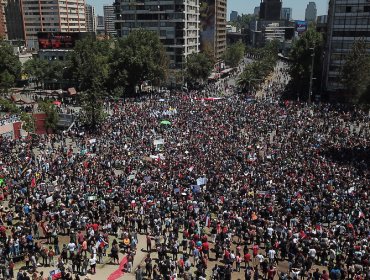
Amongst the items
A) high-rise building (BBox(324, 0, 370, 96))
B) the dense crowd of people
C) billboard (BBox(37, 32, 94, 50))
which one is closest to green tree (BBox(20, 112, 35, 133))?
the dense crowd of people

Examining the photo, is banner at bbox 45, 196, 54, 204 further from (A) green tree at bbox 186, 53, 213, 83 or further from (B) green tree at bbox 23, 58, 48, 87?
(B) green tree at bbox 23, 58, 48, 87

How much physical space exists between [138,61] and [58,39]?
2696cm

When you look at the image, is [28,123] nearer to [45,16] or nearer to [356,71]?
[356,71]

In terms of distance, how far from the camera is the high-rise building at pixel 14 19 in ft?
498

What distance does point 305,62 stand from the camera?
68.6 meters

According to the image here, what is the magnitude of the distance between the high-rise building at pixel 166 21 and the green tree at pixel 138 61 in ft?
42.6

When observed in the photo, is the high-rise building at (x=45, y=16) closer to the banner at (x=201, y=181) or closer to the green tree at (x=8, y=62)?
the green tree at (x=8, y=62)

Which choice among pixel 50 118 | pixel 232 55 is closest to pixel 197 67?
pixel 50 118

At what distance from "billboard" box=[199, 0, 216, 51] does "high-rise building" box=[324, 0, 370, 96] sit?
46.9m

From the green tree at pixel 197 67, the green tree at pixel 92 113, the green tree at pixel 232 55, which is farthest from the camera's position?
the green tree at pixel 232 55

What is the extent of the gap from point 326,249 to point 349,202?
18.5 ft

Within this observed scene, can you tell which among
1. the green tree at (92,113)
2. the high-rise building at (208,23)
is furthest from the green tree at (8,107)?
the high-rise building at (208,23)

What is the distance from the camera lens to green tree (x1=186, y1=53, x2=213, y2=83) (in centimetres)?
7907

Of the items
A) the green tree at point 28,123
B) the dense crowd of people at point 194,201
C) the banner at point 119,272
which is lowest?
the banner at point 119,272
